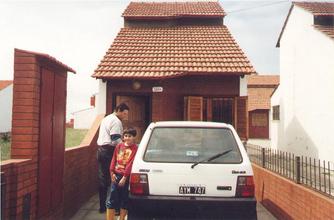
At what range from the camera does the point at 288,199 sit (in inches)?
246

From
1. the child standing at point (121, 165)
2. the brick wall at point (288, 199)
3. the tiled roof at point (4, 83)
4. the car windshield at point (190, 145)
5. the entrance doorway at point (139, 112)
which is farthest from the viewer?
the tiled roof at point (4, 83)

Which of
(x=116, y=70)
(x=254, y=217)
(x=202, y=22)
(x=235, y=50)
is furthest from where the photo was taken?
(x=202, y=22)

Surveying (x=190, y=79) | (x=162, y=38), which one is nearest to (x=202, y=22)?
(x=162, y=38)

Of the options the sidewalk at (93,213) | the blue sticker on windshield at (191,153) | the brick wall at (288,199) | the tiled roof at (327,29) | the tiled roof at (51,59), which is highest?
the tiled roof at (327,29)

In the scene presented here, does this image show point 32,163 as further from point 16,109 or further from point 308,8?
point 308,8

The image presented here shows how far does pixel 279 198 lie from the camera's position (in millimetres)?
6750

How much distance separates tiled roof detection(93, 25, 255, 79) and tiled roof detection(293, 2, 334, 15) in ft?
13.0

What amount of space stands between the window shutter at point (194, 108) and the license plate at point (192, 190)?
7761 mm

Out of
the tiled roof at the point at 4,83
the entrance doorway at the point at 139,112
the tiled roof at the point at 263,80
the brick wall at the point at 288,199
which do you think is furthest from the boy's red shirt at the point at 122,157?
the tiled roof at the point at 4,83

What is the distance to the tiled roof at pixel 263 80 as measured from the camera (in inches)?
1463

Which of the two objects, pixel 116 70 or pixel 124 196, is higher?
pixel 116 70

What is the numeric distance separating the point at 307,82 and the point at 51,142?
13401mm

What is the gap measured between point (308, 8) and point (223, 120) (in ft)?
25.5

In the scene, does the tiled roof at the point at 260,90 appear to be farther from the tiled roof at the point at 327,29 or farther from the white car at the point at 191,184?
the white car at the point at 191,184
